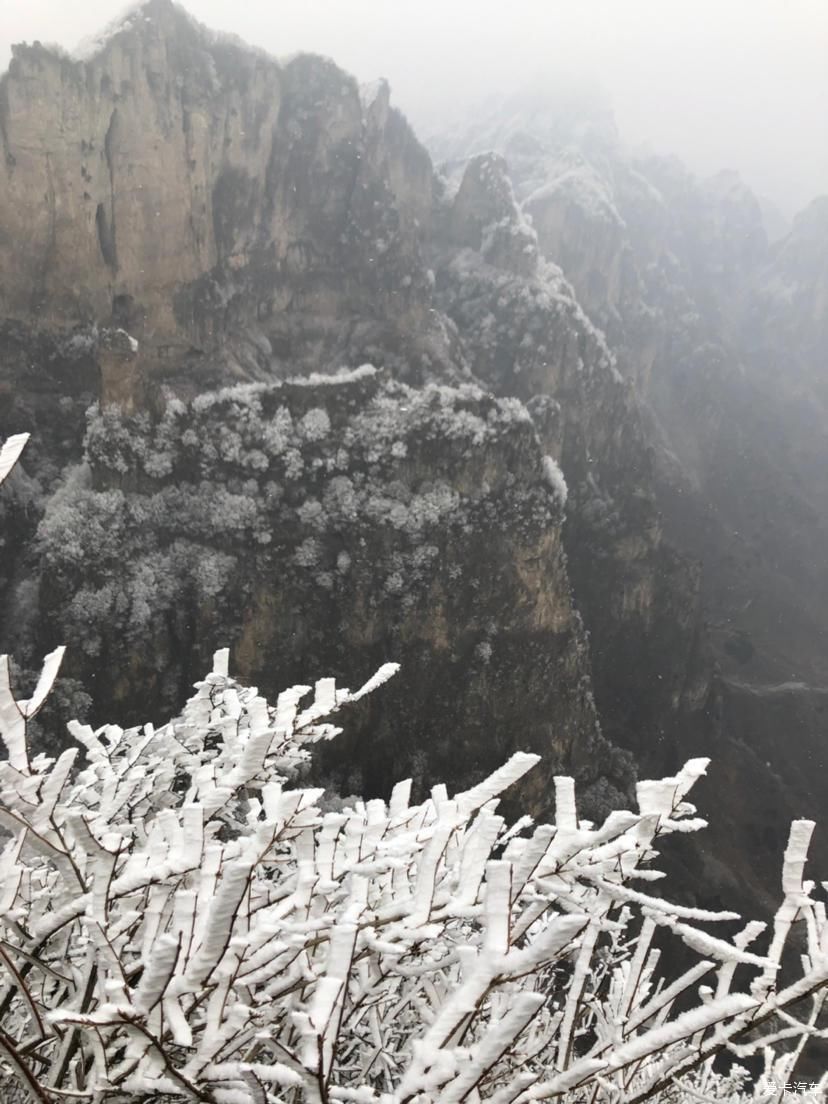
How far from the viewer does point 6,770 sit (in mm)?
1773

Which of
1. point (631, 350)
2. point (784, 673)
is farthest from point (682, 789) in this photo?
point (631, 350)

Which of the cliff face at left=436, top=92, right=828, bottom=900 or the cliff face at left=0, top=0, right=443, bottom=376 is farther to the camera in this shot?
the cliff face at left=436, top=92, right=828, bottom=900

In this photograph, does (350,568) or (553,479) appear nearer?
(350,568)

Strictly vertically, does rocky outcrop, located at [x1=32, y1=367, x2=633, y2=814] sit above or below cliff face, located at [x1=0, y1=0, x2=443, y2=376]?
below

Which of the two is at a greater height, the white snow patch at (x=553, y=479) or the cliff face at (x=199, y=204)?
the cliff face at (x=199, y=204)

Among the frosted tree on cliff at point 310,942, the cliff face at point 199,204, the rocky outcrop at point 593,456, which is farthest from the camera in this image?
the rocky outcrop at point 593,456

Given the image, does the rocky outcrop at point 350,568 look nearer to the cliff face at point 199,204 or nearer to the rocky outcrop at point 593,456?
the cliff face at point 199,204

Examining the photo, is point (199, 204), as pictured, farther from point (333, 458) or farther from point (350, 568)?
point (350, 568)

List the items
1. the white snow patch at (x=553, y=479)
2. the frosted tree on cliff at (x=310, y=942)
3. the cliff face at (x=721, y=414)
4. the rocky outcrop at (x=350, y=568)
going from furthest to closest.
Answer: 1. the cliff face at (x=721, y=414)
2. the white snow patch at (x=553, y=479)
3. the rocky outcrop at (x=350, y=568)
4. the frosted tree on cliff at (x=310, y=942)

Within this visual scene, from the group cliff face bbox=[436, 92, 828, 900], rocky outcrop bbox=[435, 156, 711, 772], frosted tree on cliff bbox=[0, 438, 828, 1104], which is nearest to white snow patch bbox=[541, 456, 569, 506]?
rocky outcrop bbox=[435, 156, 711, 772]

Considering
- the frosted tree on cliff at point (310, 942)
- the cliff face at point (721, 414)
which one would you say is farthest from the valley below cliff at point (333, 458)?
the frosted tree on cliff at point (310, 942)

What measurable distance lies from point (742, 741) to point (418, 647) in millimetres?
18736

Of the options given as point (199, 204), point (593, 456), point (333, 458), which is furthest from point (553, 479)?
point (199, 204)

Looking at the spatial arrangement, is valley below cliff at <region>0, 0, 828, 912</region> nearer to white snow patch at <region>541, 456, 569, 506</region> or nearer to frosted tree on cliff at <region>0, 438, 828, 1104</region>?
white snow patch at <region>541, 456, 569, 506</region>
